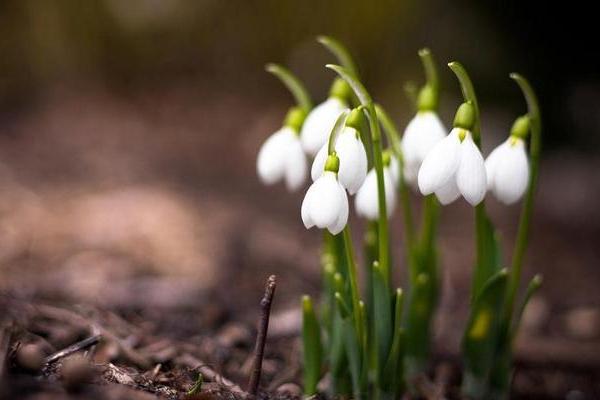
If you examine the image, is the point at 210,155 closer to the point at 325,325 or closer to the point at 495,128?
the point at 495,128

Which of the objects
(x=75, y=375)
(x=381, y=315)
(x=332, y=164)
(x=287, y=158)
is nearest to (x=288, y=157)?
(x=287, y=158)

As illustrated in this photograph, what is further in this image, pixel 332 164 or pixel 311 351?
pixel 311 351

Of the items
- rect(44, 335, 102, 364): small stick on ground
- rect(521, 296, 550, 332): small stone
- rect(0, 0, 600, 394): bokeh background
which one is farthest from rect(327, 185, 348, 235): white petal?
rect(521, 296, 550, 332): small stone

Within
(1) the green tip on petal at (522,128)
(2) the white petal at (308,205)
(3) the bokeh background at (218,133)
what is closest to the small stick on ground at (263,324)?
(2) the white petal at (308,205)

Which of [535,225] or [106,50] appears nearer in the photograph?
[535,225]

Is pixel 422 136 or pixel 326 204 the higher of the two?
pixel 422 136

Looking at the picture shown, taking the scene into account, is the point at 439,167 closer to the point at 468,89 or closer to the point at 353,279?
the point at 468,89

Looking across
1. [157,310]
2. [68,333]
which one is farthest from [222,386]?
[157,310]
